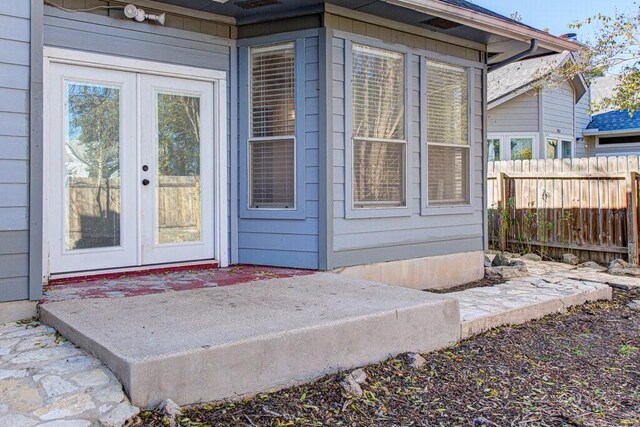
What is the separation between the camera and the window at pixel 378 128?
5.41m

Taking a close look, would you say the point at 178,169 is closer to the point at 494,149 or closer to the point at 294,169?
the point at 294,169

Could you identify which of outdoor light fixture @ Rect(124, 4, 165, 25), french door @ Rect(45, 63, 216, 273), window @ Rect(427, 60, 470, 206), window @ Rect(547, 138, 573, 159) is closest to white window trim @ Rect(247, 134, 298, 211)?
french door @ Rect(45, 63, 216, 273)

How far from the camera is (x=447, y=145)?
6.25 metres

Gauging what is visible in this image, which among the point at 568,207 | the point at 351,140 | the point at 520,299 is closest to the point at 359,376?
the point at 520,299

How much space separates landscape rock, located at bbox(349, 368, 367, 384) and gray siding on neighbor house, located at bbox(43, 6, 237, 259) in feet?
8.43

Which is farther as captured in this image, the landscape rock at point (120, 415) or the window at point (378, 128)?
the window at point (378, 128)

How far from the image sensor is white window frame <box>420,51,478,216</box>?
19.5ft

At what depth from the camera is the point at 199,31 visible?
523 cm

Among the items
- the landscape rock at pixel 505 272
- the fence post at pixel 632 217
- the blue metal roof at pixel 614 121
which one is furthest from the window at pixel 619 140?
the landscape rock at pixel 505 272

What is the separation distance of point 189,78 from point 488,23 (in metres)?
3.00

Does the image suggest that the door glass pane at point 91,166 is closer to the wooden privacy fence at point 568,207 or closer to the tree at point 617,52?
the wooden privacy fence at point 568,207

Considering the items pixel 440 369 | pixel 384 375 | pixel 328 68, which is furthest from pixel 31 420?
pixel 328 68

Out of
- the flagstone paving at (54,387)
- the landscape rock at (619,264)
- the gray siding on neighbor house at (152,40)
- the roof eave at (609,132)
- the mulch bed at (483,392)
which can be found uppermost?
the roof eave at (609,132)

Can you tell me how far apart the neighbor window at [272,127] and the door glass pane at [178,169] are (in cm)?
55
